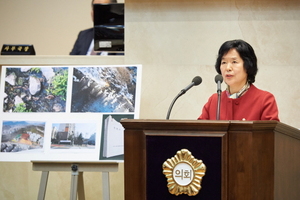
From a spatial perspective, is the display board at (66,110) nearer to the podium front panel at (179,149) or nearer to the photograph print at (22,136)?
the photograph print at (22,136)

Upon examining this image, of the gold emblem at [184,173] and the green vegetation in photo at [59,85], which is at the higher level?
the green vegetation in photo at [59,85]

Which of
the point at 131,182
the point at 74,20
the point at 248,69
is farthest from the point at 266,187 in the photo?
the point at 74,20

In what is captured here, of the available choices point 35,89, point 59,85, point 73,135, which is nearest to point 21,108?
point 35,89

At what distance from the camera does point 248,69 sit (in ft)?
10.2

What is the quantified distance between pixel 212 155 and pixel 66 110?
5.66 feet

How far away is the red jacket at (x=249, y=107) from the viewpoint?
9.86 feet

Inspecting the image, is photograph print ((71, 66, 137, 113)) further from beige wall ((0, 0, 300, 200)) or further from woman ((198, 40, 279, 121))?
woman ((198, 40, 279, 121))

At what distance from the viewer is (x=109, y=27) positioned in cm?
445

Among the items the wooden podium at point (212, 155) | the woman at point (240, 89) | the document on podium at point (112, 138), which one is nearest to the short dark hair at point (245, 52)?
the woman at point (240, 89)

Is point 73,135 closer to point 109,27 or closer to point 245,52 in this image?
point 109,27

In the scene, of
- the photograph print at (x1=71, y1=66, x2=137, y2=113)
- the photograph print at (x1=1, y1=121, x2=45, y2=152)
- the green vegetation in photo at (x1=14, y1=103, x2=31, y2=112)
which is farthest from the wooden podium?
the green vegetation in photo at (x1=14, y1=103, x2=31, y2=112)

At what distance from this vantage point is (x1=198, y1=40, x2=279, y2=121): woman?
305cm

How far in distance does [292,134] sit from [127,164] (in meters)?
0.91

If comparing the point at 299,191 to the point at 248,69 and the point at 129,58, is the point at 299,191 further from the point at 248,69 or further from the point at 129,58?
the point at 129,58
